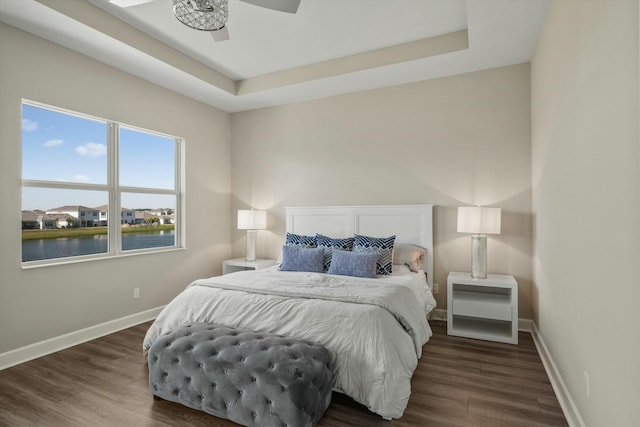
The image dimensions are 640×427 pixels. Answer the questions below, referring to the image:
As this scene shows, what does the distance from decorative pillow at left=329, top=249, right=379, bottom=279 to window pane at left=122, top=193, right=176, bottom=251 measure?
2.31 m

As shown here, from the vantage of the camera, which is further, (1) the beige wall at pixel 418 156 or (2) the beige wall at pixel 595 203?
(1) the beige wall at pixel 418 156

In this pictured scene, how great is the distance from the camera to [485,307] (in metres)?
3.25

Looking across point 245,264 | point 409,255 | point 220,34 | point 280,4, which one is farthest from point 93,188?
point 409,255

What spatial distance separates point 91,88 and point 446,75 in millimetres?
3806

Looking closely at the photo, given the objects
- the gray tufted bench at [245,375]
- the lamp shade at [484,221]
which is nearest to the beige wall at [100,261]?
the gray tufted bench at [245,375]

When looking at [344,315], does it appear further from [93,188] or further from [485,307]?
[93,188]

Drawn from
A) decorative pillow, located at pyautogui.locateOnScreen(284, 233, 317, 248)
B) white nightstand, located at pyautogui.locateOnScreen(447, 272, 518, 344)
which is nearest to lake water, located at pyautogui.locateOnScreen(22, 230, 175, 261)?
decorative pillow, located at pyautogui.locateOnScreen(284, 233, 317, 248)

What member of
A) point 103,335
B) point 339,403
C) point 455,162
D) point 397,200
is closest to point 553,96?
point 455,162

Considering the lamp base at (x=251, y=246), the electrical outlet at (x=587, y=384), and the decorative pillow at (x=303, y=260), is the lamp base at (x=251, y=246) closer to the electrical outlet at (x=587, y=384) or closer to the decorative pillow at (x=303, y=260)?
the decorative pillow at (x=303, y=260)

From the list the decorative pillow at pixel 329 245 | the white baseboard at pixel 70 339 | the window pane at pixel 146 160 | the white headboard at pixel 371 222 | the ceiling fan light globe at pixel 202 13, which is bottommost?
the white baseboard at pixel 70 339

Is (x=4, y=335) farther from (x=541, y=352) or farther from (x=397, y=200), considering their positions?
(x=541, y=352)

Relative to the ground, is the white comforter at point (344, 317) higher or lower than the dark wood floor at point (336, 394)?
higher

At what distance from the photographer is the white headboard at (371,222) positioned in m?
3.88

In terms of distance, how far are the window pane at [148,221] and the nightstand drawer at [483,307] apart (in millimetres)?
3552
